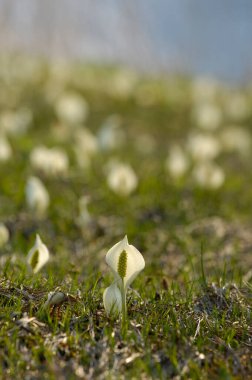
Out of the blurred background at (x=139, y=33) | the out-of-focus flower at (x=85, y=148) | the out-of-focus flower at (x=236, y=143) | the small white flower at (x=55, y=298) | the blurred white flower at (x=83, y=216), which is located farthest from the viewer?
the blurred background at (x=139, y=33)

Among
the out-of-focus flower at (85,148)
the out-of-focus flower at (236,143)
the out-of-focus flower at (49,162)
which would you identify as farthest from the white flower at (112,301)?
the out-of-focus flower at (236,143)

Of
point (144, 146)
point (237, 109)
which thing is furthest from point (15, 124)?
point (237, 109)

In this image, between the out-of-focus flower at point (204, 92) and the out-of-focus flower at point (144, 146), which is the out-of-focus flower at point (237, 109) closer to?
the out-of-focus flower at point (204, 92)

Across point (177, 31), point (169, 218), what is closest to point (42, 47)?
point (177, 31)

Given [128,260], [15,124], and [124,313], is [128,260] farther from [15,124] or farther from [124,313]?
[15,124]

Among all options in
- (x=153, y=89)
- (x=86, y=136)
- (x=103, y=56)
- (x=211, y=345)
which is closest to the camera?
(x=211, y=345)

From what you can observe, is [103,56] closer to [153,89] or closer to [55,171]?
[153,89]

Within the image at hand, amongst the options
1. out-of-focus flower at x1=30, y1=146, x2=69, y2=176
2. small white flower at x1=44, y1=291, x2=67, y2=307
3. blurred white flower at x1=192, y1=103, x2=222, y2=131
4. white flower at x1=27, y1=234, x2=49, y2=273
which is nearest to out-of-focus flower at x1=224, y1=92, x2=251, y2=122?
blurred white flower at x1=192, y1=103, x2=222, y2=131
